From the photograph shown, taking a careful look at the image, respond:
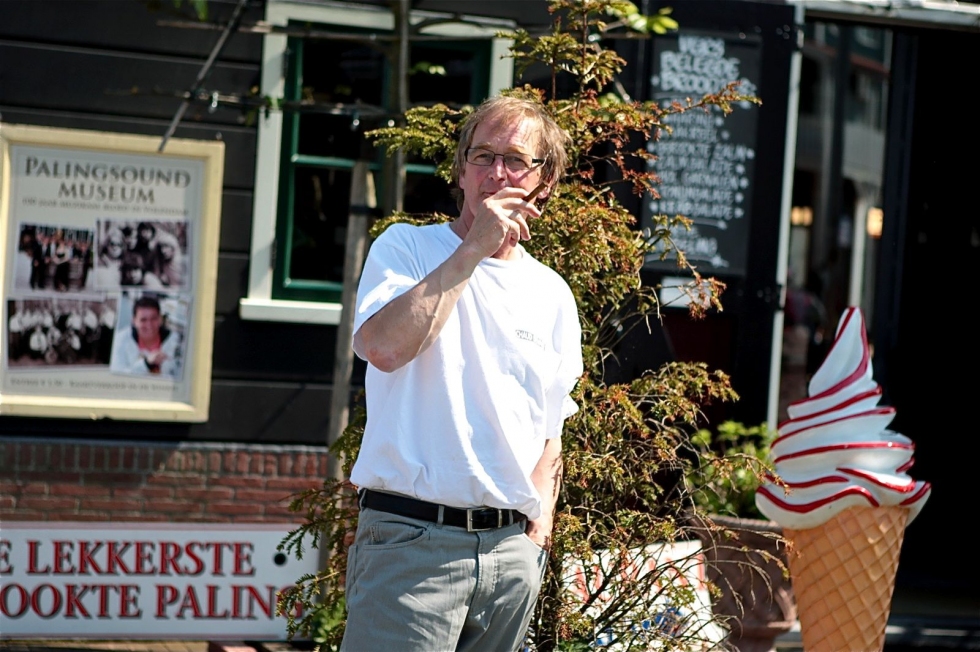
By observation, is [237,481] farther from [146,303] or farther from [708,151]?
[708,151]

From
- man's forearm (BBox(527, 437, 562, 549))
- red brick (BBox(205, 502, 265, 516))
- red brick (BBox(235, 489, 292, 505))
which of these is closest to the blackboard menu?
red brick (BBox(235, 489, 292, 505))

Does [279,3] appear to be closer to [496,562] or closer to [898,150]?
[898,150]

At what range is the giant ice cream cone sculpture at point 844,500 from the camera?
14.9 ft

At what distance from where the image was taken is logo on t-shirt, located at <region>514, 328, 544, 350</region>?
2920 mm

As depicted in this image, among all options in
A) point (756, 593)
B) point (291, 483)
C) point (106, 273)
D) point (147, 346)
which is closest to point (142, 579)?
point (291, 483)

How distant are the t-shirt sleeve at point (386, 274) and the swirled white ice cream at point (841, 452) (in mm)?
2180

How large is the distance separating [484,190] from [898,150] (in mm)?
5841

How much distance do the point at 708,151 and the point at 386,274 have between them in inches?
177

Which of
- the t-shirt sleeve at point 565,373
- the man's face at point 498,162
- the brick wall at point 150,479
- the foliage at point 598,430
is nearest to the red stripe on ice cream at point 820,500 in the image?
the foliage at point 598,430

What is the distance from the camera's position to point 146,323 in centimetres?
661

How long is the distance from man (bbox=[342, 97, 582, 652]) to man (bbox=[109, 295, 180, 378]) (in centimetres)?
395

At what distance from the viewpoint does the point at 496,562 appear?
9.32 feet

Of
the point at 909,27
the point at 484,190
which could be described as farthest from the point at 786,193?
the point at 484,190

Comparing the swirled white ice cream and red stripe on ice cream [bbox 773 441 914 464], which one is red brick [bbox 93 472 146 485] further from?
red stripe on ice cream [bbox 773 441 914 464]
